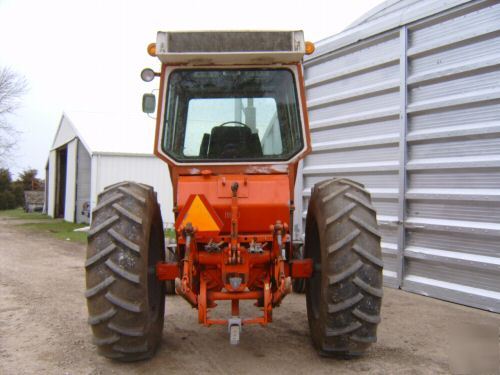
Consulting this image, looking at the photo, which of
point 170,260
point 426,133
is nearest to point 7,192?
point 170,260

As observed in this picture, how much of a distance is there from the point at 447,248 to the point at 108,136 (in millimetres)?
15752

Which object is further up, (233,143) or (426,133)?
(426,133)

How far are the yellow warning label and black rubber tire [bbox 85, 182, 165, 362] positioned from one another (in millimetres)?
355

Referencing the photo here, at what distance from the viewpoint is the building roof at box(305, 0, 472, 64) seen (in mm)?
6152

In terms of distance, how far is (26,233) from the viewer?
16.2 m

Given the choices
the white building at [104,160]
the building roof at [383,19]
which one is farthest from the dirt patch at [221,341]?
the white building at [104,160]

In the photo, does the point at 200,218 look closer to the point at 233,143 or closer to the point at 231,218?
the point at 231,218

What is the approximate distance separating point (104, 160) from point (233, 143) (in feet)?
47.8

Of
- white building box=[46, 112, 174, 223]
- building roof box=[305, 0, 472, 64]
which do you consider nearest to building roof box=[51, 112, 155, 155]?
white building box=[46, 112, 174, 223]

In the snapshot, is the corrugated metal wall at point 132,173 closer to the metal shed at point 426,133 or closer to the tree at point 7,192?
the metal shed at point 426,133

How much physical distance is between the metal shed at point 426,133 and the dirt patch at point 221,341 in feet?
1.62

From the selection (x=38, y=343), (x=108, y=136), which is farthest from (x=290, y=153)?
(x=108, y=136)

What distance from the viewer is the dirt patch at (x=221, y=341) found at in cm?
382

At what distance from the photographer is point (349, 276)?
11.6 feet
